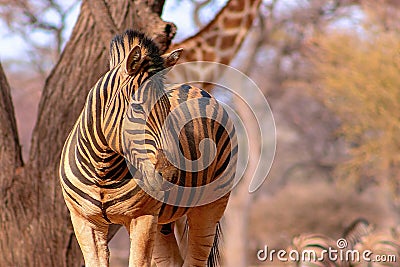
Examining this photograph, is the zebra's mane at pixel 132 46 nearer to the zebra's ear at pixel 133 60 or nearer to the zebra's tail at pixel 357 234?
the zebra's ear at pixel 133 60

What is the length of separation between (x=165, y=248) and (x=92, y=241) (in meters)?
0.40

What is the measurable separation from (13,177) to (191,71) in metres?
1.84

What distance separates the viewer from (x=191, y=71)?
15.9 feet

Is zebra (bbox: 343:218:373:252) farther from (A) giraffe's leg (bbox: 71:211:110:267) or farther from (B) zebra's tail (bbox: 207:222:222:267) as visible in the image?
(A) giraffe's leg (bbox: 71:211:110:267)

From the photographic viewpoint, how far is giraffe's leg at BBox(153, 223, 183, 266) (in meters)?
2.23

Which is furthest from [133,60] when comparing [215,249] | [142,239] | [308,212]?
[308,212]

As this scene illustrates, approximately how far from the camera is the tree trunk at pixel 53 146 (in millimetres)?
3314

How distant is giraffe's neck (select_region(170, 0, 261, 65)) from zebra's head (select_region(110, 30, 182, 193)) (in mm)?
3134

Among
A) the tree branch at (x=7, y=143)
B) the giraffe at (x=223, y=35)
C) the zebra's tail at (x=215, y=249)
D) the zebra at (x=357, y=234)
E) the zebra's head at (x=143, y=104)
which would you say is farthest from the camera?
the giraffe at (x=223, y=35)

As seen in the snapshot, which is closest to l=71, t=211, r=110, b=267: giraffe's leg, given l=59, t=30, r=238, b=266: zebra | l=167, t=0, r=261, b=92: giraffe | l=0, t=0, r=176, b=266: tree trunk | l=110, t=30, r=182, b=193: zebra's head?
l=59, t=30, r=238, b=266: zebra

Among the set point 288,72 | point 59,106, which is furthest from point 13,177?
point 288,72

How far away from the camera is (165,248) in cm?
224

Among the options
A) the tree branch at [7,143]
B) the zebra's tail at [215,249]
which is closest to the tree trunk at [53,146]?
the tree branch at [7,143]

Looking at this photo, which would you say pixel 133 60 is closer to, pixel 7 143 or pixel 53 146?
pixel 53 146
